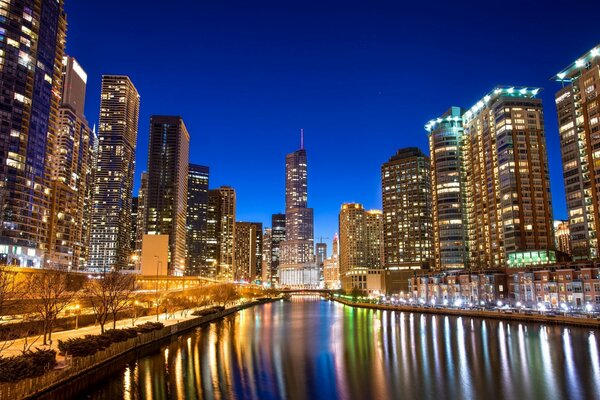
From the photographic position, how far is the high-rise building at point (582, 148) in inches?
5015

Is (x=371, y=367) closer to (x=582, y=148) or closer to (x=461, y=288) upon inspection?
(x=461, y=288)

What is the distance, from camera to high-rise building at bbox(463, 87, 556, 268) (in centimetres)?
15600

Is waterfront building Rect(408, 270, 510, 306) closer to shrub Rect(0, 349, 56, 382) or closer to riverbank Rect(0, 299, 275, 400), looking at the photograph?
riverbank Rect(0, 299, 275, 400)

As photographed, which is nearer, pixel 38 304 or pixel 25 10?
pixel 38 304

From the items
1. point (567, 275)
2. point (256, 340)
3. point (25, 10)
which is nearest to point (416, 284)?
point (567, 275)

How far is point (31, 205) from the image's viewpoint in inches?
5723

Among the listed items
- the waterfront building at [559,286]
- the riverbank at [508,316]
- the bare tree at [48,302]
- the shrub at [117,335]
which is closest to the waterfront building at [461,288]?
the waterfront building at [559,286]

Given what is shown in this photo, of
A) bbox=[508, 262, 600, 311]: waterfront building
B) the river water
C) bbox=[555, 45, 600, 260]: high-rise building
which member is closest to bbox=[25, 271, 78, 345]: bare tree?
the river water

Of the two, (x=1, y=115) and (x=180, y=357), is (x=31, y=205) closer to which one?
(x=1, y=115)

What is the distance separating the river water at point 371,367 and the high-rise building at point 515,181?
82213 mm

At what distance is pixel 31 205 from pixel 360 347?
121 meters

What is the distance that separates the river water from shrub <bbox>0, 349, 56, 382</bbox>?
4541mm

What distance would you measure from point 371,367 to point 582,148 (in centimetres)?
11358

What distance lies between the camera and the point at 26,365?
32188mm
